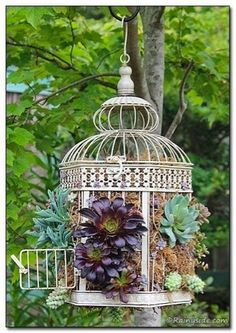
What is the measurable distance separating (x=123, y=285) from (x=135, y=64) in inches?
39.9

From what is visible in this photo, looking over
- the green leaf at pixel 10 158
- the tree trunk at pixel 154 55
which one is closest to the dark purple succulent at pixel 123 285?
the green leaf at pixel 10 158

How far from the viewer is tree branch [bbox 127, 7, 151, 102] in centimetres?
238

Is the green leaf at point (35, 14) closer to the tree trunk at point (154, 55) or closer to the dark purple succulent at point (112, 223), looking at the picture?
the tree trunk at point (154, 55)

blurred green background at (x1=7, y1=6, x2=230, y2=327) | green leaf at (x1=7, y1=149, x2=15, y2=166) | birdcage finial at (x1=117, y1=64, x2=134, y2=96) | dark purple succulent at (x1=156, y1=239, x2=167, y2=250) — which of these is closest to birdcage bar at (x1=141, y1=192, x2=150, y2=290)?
dark purple succulent at (x1=156, y1=239, x2=167, y2=250)

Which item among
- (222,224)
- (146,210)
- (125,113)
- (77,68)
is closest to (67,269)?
(146,210)

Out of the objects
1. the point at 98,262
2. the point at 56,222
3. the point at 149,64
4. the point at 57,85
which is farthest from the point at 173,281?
the point at 57,85

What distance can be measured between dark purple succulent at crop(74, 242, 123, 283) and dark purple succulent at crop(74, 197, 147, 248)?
23 millimetres

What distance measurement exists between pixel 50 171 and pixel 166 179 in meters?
1.64

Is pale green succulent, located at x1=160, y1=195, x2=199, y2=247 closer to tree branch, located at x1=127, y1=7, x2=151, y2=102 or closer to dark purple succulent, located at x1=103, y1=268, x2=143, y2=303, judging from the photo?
dark purple succulent, located at x1=103, y1=268, x2=143, y2=303

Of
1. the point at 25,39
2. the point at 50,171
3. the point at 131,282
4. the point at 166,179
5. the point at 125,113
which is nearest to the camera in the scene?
the point at 131,282

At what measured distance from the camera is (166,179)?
1.73 meters

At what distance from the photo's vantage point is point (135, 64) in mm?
2375

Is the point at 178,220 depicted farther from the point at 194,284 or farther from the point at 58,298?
the point at 58,298

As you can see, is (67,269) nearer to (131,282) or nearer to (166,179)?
(131,282)
